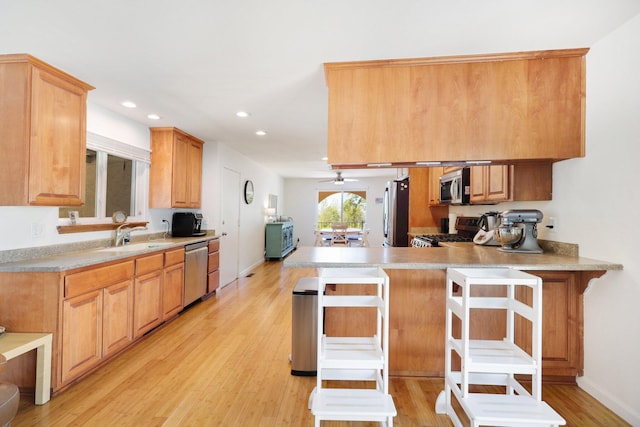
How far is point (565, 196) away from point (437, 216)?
2.62 meters

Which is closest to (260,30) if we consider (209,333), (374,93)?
(374,93)

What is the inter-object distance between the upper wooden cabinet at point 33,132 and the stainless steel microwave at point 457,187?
3.68 m

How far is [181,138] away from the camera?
4.20m

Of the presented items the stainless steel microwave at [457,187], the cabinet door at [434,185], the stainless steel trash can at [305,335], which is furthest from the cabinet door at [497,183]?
the stainless steel trash can at [305,335]

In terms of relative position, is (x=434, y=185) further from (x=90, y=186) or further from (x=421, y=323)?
(x=90, y=186)

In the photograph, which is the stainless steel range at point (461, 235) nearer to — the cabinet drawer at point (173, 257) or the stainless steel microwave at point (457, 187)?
the stainless steel microwave at point (457, 187)

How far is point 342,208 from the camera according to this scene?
9.66 meters

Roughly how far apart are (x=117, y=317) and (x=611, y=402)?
138 inches

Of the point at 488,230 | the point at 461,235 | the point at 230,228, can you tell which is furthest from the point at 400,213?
the point at 230,228

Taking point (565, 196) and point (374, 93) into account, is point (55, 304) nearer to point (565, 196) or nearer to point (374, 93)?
point (374, 93)

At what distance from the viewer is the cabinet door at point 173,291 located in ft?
11.0

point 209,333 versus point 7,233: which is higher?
point 7,233

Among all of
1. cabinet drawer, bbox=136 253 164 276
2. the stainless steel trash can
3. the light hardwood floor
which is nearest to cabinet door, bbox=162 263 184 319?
cabinet drawer, bbox=136 253 164 276

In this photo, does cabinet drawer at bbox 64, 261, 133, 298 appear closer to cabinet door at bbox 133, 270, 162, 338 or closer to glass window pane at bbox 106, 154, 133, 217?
cabinet door at bbox 133, 270, 162, 338
